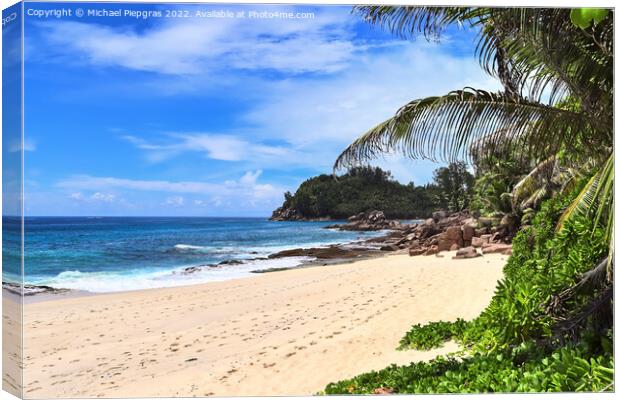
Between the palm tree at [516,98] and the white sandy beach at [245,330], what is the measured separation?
1.29m

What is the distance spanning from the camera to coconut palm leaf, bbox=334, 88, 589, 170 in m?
3.29

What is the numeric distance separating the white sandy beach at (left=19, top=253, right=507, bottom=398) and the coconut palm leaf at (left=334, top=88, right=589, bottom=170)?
140cm

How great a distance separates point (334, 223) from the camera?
436 cm

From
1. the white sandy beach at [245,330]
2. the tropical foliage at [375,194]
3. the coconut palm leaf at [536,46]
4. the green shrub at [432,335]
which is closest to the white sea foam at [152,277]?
the white sandy beach at [245,330]

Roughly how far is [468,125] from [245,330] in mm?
2090

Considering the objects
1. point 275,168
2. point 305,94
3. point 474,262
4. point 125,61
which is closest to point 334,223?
point 275,168

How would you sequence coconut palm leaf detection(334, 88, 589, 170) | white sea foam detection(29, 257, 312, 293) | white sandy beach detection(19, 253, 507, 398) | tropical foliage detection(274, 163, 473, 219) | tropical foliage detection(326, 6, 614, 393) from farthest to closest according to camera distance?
tropical foliage detection(274, 163, 473, 219)
white sea foam detection(29, 257, 312, 293)
white sandy beach detection(19, 253, 507, 398)
coconut palm leaf detection(334, 88, 589, 170)
tropical foliage detection(326, 6, 614, 393)

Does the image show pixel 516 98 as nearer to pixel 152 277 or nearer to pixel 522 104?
pixel 522 104

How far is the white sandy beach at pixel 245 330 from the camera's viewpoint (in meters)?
3.52

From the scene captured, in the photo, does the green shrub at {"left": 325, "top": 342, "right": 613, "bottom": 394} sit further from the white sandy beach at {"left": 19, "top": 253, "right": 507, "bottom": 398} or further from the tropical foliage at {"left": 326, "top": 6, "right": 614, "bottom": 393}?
the white sandy beach at {"left": 19, "top": 253, "right": 507, "bottom": 398}

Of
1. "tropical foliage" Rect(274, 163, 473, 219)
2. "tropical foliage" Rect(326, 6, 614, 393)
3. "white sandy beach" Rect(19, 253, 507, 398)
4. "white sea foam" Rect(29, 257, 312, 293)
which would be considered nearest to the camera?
"tropical foliage" Rect(326, 6, 614, 393)

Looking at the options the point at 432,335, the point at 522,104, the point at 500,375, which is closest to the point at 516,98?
the point at 522,104

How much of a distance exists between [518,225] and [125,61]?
153 inches

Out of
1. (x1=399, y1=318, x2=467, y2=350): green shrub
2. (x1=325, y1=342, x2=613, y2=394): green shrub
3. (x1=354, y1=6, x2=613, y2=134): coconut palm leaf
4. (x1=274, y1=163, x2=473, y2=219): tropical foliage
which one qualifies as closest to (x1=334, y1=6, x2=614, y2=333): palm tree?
(x1=354, y1=6, x2=613, y2=134): coconut palm leaf
